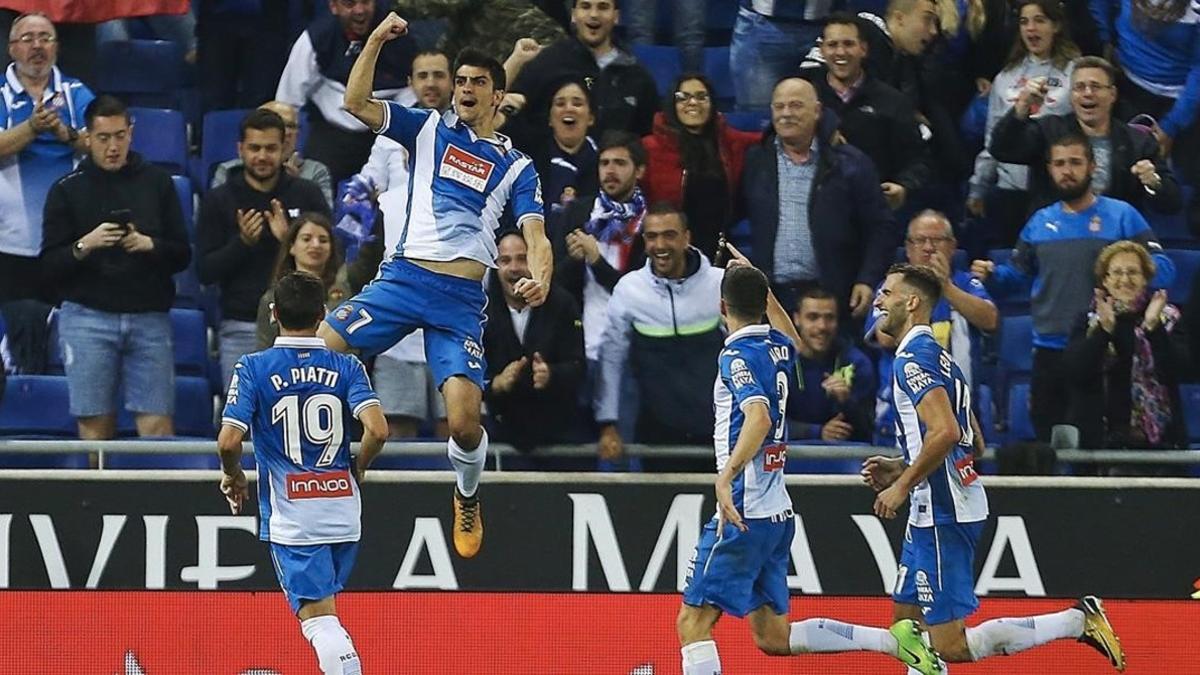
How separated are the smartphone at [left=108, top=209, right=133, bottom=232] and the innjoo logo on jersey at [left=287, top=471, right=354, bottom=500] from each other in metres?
2.48

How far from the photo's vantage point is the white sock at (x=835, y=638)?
34.6 ft

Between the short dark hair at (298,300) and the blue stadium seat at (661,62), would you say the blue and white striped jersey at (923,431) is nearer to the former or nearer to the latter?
the short dark hair at (298,300)

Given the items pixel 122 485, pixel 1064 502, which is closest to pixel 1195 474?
pixel 1064 502

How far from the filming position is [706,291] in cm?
1136

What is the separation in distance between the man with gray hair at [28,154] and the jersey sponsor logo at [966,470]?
15.4ft

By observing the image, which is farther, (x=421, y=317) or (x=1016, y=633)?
(x=1016, y=633)

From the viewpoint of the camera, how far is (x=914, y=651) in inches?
408

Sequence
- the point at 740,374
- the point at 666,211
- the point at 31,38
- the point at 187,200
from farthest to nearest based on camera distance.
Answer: the point at 187,200 → the point at 31,38 → the point at 666,211 → the point at 740,374

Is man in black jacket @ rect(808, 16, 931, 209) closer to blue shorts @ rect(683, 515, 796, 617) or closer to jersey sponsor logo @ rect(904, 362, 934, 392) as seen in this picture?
jersey sponsor logo @ rect(904, 362, 934, 392)

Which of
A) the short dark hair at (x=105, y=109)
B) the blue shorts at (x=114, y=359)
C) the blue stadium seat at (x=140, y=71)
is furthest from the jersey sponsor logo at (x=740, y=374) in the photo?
the blue stadium seat at (x=140, y=71)

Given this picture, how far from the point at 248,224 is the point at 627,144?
75.5 inches

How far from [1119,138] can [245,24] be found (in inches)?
196

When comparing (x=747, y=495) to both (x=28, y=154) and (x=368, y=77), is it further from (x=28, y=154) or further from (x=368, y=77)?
(x=28, y=154)

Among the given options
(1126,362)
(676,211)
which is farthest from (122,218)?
(1126,362)
